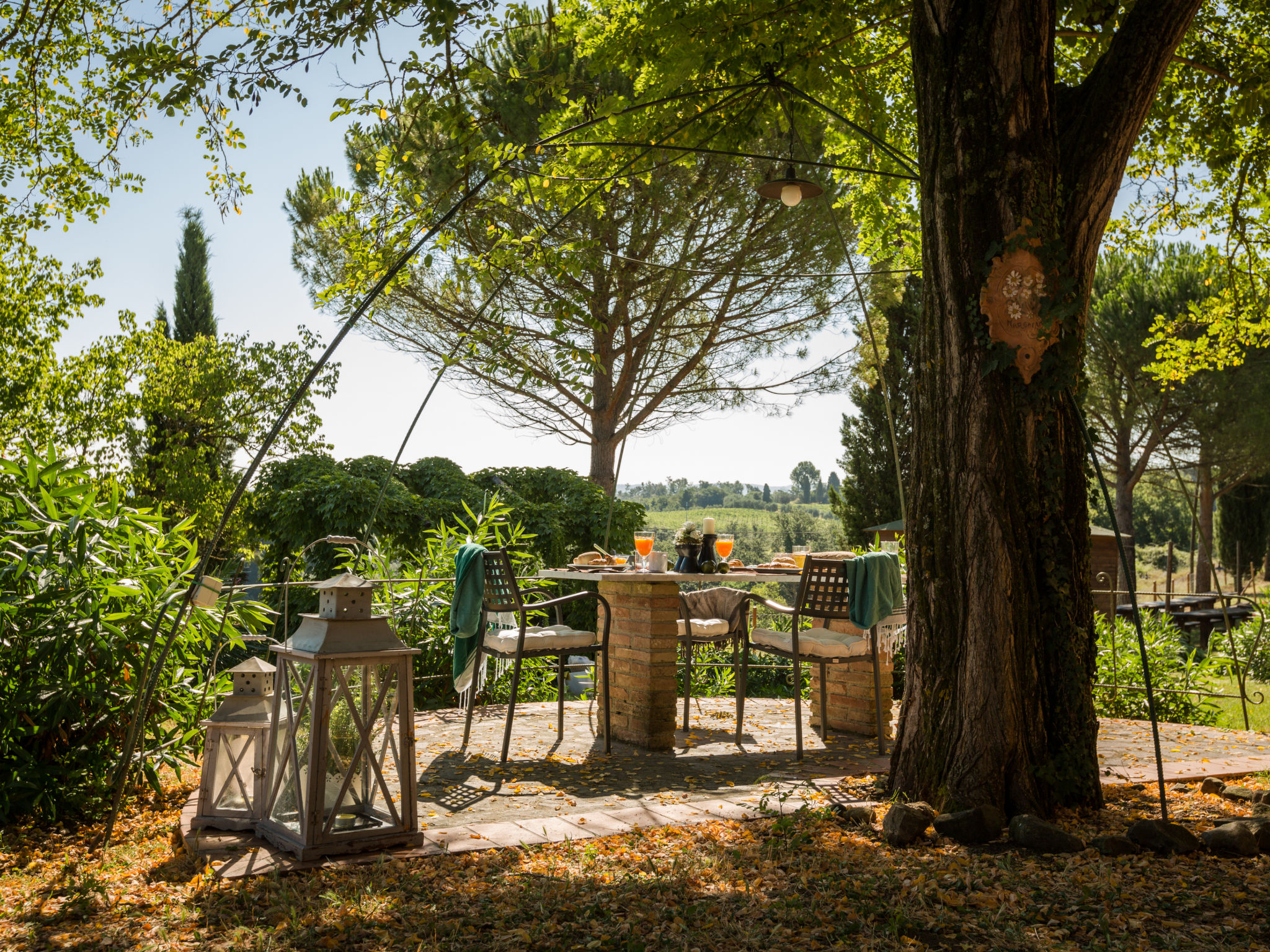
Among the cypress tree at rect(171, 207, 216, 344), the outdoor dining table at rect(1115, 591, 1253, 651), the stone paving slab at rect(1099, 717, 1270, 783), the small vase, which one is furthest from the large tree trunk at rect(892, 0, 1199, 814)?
the cypress tree at rect(171, 207, 216, 344)

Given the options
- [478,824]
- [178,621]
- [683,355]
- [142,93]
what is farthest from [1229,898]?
[683,355]

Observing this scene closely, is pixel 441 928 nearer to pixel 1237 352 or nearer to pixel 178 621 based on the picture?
pixel 178 621

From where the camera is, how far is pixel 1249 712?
22.9 feet

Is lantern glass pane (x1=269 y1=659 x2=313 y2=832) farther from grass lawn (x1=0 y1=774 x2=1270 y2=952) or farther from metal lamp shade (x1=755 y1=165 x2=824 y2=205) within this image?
metal lamp shade (x1=755 y1=165 x2=824 y2=205)

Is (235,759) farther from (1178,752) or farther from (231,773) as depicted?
(1178,752)

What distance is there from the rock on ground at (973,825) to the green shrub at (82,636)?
2309 millimetres

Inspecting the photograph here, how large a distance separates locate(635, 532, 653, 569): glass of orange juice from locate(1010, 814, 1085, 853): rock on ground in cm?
217

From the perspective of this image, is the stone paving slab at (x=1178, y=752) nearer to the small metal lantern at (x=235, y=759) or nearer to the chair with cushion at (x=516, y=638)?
the chair with cushion at (x=516, y=638)

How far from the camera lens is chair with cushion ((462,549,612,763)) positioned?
386 centimetres

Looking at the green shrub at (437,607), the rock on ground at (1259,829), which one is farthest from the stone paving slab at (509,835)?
the green shrub at (437,607)

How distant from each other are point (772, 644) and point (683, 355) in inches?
345

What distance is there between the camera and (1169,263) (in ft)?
53.9

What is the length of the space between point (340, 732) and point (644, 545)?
214 cm

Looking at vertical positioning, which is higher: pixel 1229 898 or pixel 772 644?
pixel 772 644
